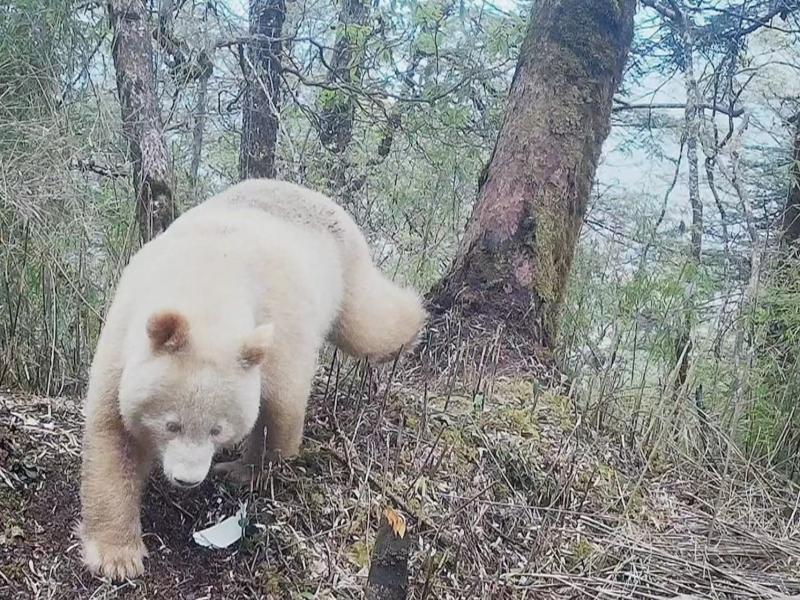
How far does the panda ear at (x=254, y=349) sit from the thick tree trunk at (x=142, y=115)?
2.11 meters

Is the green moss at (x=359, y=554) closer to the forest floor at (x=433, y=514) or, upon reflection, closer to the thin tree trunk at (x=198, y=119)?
the forest floor at (x=433, y=514)

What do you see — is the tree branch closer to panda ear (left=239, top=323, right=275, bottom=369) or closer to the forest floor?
the forest floor

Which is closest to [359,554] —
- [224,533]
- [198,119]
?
[224,533]

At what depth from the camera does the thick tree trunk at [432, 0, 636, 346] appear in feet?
14.7

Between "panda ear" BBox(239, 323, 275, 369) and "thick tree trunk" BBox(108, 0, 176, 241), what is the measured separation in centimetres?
211

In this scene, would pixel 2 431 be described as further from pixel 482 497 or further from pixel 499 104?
pixel 499 104

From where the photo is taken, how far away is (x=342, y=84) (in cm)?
656

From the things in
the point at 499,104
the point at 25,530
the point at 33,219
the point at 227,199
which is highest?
the point at 499,104

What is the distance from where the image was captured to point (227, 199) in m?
3.56

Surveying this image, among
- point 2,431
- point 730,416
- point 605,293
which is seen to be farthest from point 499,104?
point 2,431

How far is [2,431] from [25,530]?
38 centimetres

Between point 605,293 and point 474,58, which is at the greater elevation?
point 474,58

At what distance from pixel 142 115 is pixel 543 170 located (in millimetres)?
2180

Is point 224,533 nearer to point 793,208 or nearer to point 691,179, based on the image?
point 691,179
